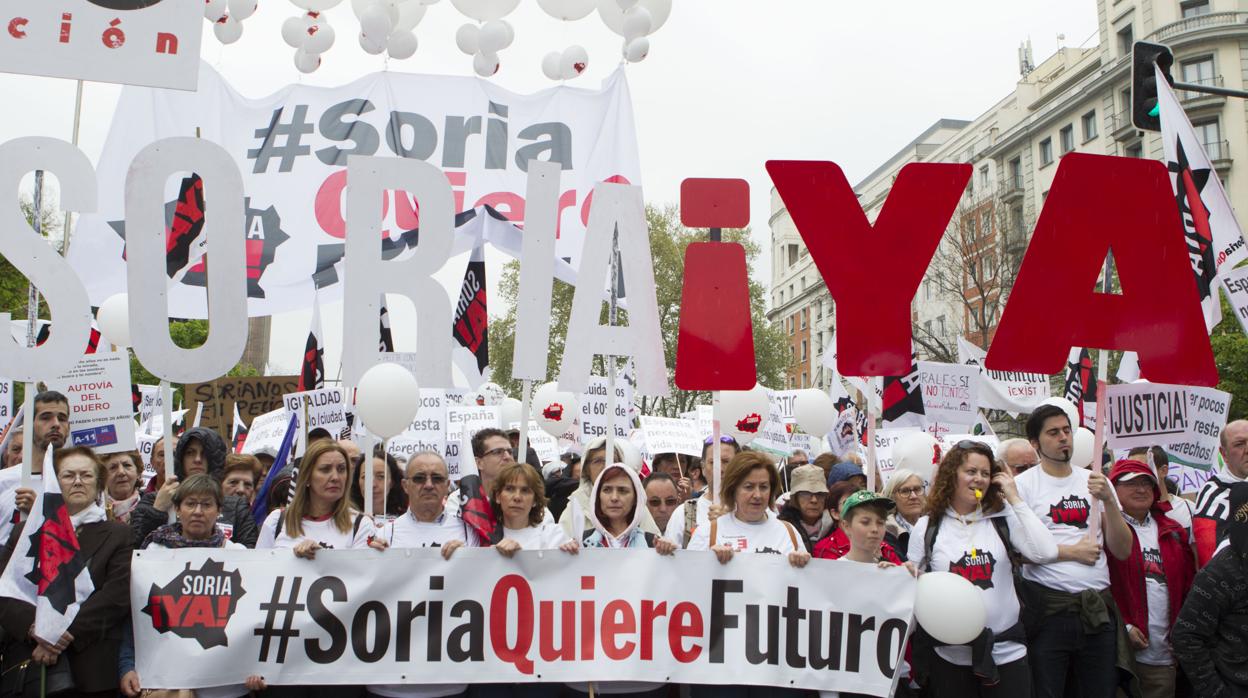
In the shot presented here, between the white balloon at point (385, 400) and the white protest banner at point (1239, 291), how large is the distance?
535cm

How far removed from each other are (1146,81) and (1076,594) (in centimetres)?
521

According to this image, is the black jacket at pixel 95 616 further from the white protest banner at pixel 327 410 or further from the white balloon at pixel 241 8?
the white balloon at pixel 241 8

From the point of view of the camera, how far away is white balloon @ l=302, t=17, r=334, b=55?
1055 centimetres

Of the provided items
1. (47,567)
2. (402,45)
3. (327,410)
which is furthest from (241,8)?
(47,567)

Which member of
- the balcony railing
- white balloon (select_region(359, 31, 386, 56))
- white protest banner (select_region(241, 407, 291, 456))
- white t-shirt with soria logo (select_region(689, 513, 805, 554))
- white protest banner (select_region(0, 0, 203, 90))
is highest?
the balcony railing

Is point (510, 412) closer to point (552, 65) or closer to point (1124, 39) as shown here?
point (552, 65)

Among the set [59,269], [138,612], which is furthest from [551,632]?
[59,269]

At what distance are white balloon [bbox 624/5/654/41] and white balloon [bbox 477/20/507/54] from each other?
1.35 meters

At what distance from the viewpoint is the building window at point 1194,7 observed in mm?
39875

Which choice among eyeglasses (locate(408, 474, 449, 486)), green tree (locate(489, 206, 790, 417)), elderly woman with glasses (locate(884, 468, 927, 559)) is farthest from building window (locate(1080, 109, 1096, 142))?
eyeglasses (locate(408, 474, 449, 486))

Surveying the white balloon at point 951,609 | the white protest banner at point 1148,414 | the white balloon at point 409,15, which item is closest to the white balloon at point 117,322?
the white balloon at point 409,15

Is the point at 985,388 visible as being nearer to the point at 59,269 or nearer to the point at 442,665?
the point at 442,665

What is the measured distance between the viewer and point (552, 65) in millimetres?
11711

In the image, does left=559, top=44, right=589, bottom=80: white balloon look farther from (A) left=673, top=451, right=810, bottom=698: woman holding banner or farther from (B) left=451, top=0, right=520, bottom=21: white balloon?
(A) left=673, top=451, right=810, bottom=698: woman holding banner
